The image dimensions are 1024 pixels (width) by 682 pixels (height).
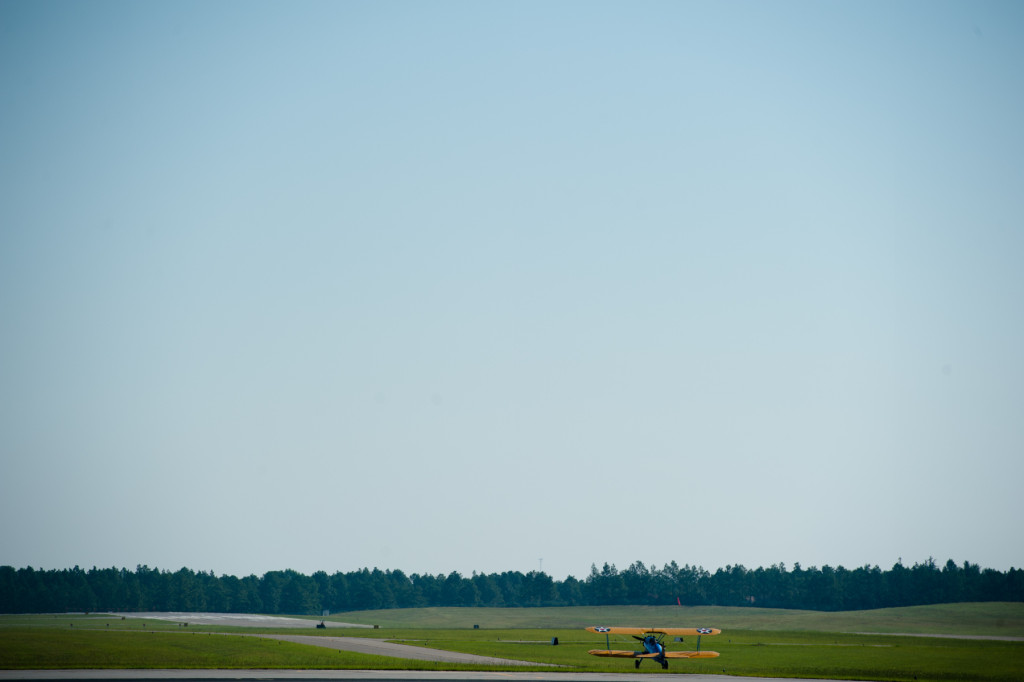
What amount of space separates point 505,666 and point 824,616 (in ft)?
415

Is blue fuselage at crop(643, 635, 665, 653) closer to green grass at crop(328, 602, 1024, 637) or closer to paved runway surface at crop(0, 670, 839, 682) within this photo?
paved runway surface at crop(0, 670, 839, 682)

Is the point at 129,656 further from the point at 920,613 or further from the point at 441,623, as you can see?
the point at 920,613

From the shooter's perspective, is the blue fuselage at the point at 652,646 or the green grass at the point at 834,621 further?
the green grass at the point at 834,621

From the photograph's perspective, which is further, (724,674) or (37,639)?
(37,639)

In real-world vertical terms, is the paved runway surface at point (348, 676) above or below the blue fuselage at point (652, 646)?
below

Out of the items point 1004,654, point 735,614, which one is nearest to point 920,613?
point 735,614

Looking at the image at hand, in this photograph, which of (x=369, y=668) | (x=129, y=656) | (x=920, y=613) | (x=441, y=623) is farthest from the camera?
(x=441, y=623)

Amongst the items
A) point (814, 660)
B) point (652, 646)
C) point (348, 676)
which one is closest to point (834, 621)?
point (814, 660)

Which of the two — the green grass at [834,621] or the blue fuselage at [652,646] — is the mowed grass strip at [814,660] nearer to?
the blue fuselage at [652,646]

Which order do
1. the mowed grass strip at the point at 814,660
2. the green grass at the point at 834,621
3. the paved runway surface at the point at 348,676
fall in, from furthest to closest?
1. the green grass at the point at 834,621
2. the mowed grass strip at the point at 814,660
3. the paved runway surface at the point at 348,676

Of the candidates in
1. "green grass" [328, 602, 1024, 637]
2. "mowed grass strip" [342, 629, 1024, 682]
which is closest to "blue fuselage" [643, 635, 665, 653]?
"mowed grass strip" [342, 629, 1024, 682]

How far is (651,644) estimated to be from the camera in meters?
66.2

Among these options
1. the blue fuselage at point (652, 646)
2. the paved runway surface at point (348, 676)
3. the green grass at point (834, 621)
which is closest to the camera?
the paved runway surface at point (348, 676)

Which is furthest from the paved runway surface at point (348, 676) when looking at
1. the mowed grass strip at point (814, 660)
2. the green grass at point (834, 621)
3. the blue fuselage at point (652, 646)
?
the green grass at point (834, 621)
